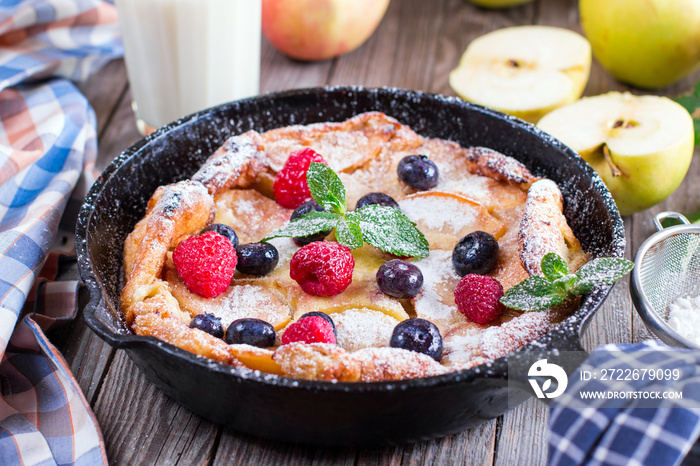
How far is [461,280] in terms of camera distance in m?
1.61

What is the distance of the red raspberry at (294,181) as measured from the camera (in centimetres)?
190

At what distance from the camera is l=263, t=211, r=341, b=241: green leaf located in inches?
64.9

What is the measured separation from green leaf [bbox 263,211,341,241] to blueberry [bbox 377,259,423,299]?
0.59ft

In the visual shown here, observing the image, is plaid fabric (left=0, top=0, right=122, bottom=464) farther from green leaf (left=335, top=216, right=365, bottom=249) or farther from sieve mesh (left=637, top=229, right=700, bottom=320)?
sieve mesh (left=637, top=229, right=700, bottom=320)

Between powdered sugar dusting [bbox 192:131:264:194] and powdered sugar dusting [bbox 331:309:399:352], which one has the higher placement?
powdered sugar dusting [bbox 192:131:264:194]

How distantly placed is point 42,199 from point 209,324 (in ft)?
2.76

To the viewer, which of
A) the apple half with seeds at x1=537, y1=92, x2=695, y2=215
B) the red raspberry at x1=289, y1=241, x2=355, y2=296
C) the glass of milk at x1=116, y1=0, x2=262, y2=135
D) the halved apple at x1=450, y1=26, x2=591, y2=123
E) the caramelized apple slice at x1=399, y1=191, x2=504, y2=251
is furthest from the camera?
the halved apple at x1=450, y1=26, x2=591, y2=123

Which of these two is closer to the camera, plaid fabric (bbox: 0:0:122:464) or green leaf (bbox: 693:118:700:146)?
plaid fabric (bbox: 0:0:122:464)

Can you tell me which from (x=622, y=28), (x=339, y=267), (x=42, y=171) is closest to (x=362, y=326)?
(x=339, y=267)

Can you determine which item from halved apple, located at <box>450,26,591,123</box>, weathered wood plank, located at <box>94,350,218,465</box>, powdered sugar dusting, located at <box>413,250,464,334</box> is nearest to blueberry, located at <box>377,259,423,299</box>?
powdered sugar dusting, located at <box>413,250,464,334</box>

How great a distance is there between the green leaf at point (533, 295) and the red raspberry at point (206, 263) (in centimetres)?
65

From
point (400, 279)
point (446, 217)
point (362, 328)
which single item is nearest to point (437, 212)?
point (446, 217)

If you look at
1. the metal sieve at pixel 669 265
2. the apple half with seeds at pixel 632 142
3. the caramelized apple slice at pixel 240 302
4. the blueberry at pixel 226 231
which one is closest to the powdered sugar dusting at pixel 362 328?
the caramelized apple slice at pixel 240 302

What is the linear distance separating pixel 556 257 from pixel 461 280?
23 cm
